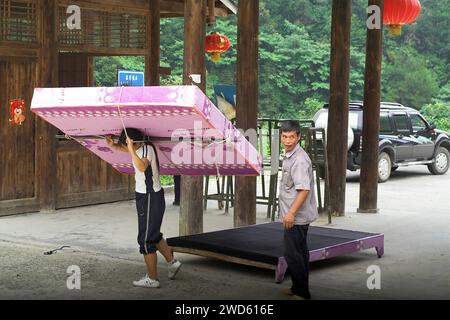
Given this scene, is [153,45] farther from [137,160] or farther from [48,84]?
[137,160]

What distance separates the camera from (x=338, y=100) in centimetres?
1365

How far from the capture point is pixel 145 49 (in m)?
15.4

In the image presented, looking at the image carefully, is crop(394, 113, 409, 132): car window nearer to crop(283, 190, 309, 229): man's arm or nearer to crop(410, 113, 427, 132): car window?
crop(410, 113, 427, 132): car window

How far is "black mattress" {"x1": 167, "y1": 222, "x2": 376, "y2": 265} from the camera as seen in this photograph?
362 inches

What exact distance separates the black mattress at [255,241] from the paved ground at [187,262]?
25 centimetres

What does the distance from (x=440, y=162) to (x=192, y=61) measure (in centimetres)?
1261

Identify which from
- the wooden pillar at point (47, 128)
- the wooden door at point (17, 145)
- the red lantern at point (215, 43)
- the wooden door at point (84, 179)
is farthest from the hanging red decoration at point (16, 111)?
the red lantern at point (215, 43)

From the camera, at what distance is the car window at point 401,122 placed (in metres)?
20.6

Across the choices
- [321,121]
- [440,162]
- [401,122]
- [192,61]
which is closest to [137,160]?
[192,61]

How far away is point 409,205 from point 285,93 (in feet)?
60.4
